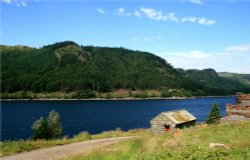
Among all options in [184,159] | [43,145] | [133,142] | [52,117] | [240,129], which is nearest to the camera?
[184,159]

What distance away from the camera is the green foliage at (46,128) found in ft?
213

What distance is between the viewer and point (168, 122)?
44.6m

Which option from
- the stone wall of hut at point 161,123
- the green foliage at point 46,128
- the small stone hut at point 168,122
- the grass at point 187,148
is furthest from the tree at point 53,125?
the grass at point 187,148

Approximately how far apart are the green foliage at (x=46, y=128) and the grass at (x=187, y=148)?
46595 millimetres

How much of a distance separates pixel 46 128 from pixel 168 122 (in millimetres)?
31367

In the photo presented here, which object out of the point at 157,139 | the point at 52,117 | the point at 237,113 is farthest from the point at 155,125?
the point at 52,117

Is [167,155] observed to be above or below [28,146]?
above

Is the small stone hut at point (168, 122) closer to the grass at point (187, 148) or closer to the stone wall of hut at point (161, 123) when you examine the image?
the stone wall of hut at point (161, 123)

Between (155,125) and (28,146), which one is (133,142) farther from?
(155,125)

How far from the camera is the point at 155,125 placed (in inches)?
1812

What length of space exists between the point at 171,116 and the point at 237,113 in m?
13.9

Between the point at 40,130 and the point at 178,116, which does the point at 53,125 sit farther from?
the point at 178,116

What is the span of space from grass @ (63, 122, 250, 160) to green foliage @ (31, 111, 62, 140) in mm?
46595

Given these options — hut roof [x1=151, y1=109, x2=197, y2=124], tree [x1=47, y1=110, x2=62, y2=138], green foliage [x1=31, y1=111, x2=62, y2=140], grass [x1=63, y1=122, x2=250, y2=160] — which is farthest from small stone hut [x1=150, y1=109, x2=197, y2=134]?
tree [x1=47, y1=110, x2=62, y2=138]
